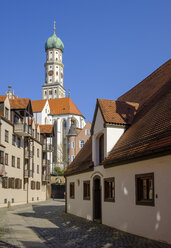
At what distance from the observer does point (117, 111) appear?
59.2 feet

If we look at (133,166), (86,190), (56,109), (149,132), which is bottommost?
(86,190)

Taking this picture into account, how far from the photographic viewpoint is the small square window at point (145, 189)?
12.0 metres

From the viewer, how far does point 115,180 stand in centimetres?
1548

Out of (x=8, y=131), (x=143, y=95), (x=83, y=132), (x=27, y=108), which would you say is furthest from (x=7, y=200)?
(x=83, y=132)

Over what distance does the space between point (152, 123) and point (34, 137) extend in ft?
115

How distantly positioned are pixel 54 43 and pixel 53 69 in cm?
1087

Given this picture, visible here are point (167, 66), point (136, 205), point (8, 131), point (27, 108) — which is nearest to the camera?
point (136, 205)

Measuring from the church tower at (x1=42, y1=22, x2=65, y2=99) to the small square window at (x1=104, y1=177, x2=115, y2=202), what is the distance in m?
114

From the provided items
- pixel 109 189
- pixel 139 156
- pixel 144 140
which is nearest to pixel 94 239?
pixel 139 156

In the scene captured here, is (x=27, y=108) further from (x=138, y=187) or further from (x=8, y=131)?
(x=138, y=187)

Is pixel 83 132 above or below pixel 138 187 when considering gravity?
above

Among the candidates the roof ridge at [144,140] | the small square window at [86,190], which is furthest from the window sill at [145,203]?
the small square window at [86,190]

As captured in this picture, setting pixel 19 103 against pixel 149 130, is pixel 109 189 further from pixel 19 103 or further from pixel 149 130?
pixel 19 103

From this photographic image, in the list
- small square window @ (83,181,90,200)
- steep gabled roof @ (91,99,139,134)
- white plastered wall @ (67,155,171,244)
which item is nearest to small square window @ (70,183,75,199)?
small square window @ (83,181,90,200)
